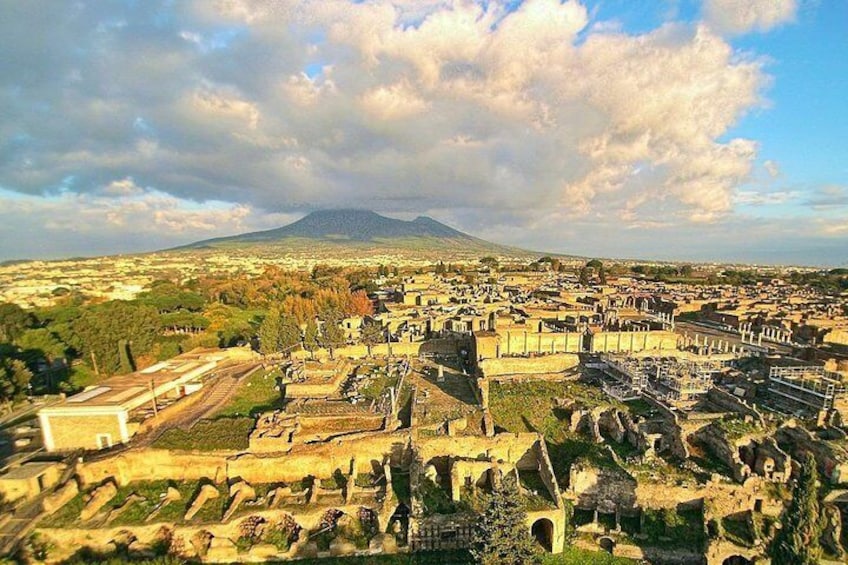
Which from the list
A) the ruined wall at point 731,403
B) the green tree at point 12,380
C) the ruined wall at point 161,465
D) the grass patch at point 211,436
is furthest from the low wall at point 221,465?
the ruined wall at point 731,403

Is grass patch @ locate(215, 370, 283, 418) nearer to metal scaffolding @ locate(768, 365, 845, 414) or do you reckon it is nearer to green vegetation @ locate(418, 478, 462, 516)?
green vegetation @ locate(418, 478, 462, 516)

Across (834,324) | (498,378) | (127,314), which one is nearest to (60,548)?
(498,378)

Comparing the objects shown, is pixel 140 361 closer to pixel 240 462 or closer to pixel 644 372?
pixel 240 462

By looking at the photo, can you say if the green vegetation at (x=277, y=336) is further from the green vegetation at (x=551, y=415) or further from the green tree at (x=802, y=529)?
the green tree at (x=802, y=529)

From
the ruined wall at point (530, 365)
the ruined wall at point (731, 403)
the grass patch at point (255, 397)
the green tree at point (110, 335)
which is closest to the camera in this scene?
the ruined wall at point (731, 403)

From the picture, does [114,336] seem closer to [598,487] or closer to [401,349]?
[401,349]

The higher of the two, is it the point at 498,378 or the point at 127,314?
the point at 127,314
